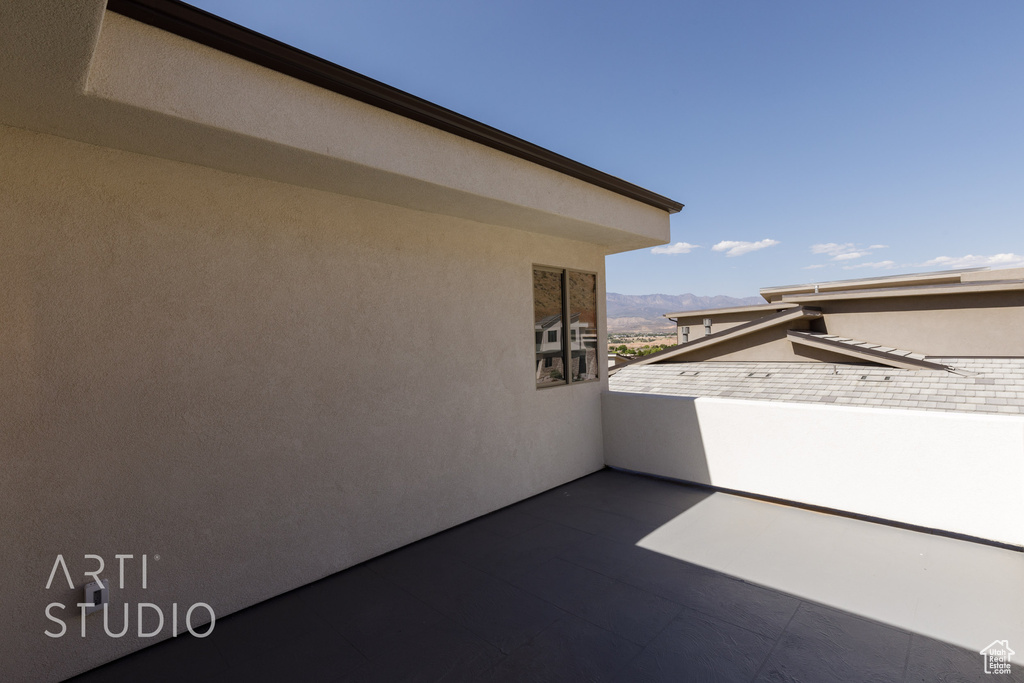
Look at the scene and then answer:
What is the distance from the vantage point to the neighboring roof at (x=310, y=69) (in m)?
2.04

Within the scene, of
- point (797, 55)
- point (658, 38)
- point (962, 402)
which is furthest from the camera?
point (797, 55)

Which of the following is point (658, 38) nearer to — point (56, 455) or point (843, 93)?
point (843, 93)

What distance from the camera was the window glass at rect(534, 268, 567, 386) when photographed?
17.0ft

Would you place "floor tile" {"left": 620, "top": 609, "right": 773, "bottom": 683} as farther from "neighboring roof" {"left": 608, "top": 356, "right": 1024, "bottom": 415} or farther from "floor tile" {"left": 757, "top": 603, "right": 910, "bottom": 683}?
"neighboring roof" {"left": 608, "top": 356, "right": 1024, "bottom": 415}

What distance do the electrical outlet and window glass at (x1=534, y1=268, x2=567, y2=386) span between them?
3898 mm

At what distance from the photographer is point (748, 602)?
2.83 meters

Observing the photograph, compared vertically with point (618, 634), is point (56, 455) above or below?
above

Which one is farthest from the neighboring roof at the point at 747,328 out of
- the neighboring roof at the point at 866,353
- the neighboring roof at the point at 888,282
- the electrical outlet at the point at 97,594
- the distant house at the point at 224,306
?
the electrical outlet at the point at 97,594

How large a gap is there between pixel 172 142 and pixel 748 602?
15.0 feet

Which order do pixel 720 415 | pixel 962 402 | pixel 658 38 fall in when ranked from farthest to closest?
pixel 658 38, pixel 962 402, pixel 720 415

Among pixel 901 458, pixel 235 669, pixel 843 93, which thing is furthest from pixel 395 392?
pixel 843 93

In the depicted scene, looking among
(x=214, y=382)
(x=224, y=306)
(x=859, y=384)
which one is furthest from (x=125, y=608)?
(x=859, y=384)

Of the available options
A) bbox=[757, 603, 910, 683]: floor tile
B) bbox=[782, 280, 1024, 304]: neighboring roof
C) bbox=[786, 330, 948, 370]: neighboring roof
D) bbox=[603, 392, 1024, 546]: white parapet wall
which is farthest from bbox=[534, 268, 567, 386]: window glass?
bbox=[782, 280, 1024, 304]: neighboring roof

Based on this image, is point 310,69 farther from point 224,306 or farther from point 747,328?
point 747,328
